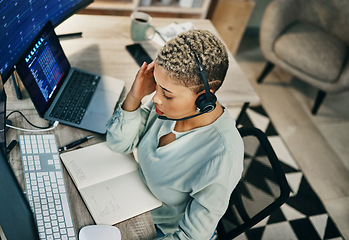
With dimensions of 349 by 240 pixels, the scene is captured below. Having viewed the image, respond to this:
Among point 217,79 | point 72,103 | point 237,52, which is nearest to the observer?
point 217,79

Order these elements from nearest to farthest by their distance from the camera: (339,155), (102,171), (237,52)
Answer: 1. (102,171)
2. (339,155)
3. (237,52)

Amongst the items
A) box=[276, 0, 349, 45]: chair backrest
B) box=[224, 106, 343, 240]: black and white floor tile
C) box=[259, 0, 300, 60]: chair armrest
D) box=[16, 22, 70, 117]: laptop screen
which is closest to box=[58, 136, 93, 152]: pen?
box=[16, 22, 70, 117]: laptop screen

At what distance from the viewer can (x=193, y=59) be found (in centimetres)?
81

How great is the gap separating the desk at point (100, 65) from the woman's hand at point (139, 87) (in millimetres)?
176

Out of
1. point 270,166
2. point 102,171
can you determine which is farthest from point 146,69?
point 270,166

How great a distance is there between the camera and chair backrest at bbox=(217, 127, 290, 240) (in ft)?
3.33

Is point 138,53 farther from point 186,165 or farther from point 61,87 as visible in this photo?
point 186,165

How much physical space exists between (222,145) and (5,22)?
0.76 metres

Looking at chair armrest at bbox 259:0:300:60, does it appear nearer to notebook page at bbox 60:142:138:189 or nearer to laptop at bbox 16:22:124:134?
laptop at bbox 16:22:124:134

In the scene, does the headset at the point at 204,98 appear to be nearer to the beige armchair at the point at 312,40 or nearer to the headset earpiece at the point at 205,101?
the headset earpiece at the point at 205,101

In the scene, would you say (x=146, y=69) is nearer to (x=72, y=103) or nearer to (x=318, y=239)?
(x=72, y=103)

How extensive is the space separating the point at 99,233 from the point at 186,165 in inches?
12.6

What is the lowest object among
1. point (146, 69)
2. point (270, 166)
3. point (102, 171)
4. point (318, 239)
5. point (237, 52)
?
point (318, 239)

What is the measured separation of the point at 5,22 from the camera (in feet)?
3.31
